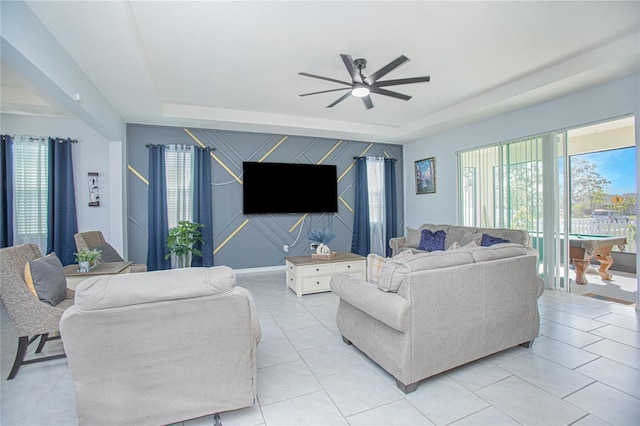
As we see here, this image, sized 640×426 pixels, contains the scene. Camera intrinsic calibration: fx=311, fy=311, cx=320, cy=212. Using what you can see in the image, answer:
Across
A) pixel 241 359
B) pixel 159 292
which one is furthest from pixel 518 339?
pixel 159 292

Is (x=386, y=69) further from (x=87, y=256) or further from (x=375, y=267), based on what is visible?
(x=87, y=256)

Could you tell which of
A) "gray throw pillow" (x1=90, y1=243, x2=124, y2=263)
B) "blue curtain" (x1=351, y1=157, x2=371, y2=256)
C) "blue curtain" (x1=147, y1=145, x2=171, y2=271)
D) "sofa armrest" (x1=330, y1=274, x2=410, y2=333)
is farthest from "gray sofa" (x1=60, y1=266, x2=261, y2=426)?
"blue curtain" (x1=351, y1=157, x2=371, y2=256)

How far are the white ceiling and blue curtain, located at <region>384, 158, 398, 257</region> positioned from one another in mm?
2163

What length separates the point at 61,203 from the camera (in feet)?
15.3

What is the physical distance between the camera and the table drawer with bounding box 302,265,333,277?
430cm

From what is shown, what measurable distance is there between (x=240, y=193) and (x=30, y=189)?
3.04 meters

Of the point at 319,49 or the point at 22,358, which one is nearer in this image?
the point at 22,358

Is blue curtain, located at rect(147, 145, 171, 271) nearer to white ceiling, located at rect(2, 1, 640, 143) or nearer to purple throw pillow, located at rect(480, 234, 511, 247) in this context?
white ceiling, located at rect(2, 1, 640, 143)


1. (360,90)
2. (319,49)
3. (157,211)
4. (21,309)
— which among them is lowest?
(21,309)

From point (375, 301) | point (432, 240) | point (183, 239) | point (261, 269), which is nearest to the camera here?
point (375, 301)

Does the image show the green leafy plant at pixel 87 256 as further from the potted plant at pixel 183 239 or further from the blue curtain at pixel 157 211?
the blue curtain at pixel 157 211

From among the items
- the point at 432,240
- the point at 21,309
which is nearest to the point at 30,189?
the point at 21,309

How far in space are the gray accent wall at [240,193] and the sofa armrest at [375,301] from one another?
3529mm

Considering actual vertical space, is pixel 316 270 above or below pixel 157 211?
below
